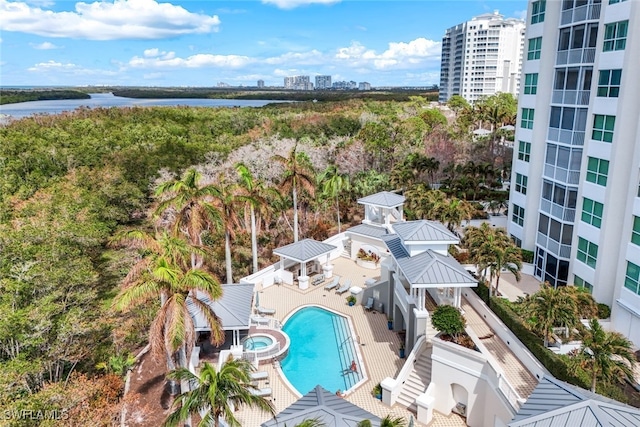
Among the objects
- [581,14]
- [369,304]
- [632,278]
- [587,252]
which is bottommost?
[369,304]

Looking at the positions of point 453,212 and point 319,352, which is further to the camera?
point 453,212

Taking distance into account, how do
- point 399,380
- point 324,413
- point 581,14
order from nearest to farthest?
point 324,413
point 399,380
point 581,14

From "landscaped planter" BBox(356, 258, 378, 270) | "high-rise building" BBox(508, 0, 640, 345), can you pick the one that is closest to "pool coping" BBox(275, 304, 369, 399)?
"landscaped planter" BBox(356, 258, 378, 270)

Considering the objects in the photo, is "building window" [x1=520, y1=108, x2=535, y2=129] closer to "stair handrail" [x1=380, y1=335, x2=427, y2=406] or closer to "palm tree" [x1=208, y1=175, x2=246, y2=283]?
"stair handrail" [x1=380, y1=335, x2=427, y2=406]

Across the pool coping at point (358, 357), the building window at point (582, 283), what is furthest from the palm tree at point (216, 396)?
the building window at point (582, 283)

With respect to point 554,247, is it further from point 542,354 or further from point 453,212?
point 542,354

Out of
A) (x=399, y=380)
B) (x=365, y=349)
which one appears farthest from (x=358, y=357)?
(x=399, y=380)

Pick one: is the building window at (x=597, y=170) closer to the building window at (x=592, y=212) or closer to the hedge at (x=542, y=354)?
the building window at (x=592, y=212)

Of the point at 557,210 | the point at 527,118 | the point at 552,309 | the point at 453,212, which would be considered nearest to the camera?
the point at 552,309
